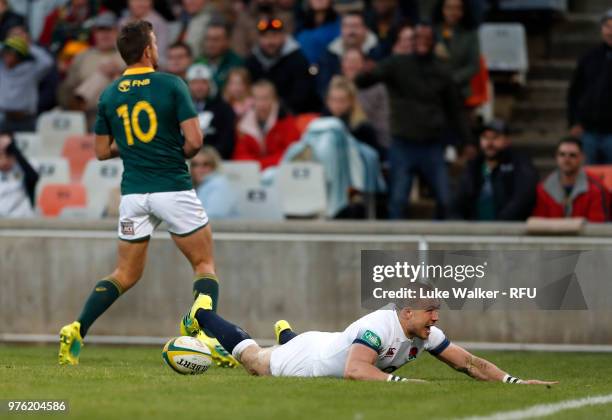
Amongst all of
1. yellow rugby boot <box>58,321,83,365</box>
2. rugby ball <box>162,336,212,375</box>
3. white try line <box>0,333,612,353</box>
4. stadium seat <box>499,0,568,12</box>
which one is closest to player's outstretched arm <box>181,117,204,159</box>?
rugby ball <box>162,336,212,375</box>

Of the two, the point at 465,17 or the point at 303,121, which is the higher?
the point at 465,17

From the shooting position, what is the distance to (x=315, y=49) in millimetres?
18594

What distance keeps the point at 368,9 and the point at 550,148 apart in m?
2.85

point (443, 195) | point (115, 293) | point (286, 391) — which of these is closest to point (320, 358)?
point (286, 391)

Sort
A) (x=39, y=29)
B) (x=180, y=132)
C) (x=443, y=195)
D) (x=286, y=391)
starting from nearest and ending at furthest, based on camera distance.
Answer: (x=286, y=391), (x=180, y=132), (x=443, y=195), (x=39, y=29)

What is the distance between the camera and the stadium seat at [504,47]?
19.2 m

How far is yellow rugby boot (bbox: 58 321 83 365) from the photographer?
10.8 metres

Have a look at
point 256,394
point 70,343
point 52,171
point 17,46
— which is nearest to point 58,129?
point 17,46

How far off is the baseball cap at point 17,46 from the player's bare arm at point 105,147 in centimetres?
799

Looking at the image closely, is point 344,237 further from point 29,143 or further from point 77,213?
point 29,143

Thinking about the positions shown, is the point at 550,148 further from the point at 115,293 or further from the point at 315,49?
the point at 115,293

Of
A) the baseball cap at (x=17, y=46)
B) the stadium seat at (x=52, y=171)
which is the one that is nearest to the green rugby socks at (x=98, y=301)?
the stadium seat at (x=52, y=171)

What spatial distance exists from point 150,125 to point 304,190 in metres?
5.61

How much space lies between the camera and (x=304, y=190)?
16109 mm
